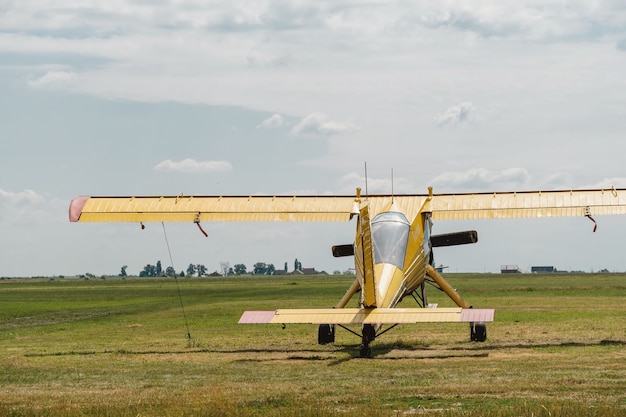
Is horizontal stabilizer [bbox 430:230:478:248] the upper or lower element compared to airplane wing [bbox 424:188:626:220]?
lower

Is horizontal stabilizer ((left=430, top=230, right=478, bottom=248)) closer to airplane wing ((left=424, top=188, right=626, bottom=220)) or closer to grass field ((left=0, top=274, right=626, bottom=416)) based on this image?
airplane wing ((left=424, top=188, right=626, bottom=220))

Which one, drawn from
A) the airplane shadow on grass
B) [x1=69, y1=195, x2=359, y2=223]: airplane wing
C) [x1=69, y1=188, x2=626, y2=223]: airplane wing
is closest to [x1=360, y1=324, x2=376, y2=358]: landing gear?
the airplane shadow on grass

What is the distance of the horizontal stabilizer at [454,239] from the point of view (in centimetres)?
2548

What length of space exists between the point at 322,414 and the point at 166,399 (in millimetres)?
2757

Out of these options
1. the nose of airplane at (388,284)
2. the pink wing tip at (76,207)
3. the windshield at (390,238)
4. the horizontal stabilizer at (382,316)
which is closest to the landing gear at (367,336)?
the nose of airplane at (388,284)

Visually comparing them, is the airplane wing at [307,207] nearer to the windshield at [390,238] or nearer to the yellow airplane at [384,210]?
the yellow airplane at [384,210]

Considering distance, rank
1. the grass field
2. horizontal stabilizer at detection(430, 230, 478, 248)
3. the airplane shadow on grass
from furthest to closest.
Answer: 1. horizontal stabilizer at detection(430, 230, 478, 248)
2. the airplane shadow on grass
3. the grass field

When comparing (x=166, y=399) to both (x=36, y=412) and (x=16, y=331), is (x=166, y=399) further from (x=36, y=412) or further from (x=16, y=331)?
(x=16, y=331)

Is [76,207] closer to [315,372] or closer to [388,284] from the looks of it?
[388,284]

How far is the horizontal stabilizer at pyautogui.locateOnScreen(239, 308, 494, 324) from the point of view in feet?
57.6

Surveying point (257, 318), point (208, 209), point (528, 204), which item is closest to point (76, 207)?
point (208, 209)

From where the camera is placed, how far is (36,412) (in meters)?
12.7

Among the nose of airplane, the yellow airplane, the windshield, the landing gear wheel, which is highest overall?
the yellow airplane

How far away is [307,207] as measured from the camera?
23953 mm
